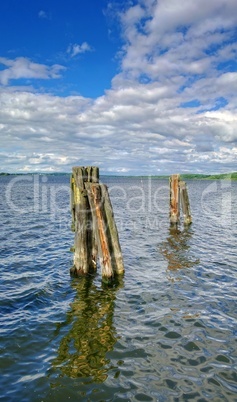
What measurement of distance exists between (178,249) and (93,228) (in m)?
7.26

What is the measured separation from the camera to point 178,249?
1684cm

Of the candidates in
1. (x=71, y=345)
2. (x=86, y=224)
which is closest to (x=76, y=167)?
(x=86, y=224)

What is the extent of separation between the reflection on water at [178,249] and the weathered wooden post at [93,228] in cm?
349

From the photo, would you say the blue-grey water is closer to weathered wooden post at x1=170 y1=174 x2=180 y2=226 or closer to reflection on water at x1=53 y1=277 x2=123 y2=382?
reflection on water at x1=53 y1=277 x2=123 y2=382

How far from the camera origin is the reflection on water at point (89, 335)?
20.8ft

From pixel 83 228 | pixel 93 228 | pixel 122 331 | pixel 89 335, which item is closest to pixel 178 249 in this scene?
pixel 93 228

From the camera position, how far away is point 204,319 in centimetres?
843

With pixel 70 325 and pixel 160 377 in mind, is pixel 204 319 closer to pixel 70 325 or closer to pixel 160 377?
pixel 160 377

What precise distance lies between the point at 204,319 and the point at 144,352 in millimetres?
2315

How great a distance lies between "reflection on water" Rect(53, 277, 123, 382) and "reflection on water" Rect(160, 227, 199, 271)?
167 inches

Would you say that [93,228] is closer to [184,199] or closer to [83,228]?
[83,228]
